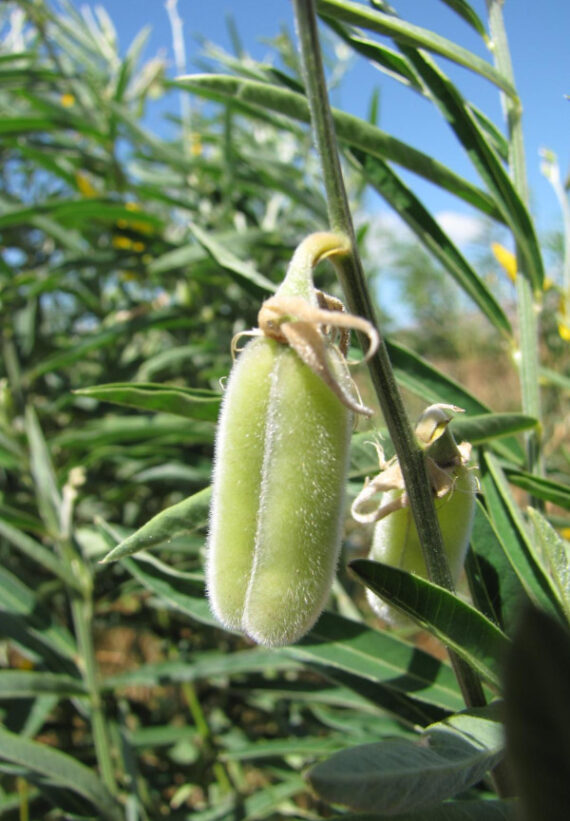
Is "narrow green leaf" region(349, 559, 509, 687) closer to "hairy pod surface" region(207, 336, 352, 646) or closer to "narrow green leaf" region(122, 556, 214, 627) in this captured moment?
"hairy pod surface" region(207, 336, 352, 646)

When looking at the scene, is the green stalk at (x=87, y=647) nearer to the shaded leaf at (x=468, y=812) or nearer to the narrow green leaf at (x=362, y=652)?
the narrow green leaf at (x=362, y=652)

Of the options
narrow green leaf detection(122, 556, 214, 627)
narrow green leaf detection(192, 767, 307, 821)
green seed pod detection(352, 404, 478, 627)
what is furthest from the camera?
narrow green leaf detection(192, 767, 307, 821)

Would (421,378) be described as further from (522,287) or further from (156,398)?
(156,398)

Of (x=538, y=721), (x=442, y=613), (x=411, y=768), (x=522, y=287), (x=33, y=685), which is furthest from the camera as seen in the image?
(x=33, y=685)

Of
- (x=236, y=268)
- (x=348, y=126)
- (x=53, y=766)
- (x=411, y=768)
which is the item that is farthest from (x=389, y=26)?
(x=53, y=766)

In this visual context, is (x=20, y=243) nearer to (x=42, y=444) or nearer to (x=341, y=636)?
(x=42, y=444)

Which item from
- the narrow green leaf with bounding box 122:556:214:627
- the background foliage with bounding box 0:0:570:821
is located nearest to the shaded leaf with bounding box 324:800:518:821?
the background foliage with bounding box 0:0:570:821
